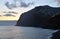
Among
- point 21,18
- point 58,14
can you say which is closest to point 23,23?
point 21,18

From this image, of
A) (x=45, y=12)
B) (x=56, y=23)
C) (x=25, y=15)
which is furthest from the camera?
(x=25, y=15)

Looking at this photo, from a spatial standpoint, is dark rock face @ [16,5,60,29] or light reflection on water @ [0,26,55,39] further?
dark rock face @ [16,5,60,29]

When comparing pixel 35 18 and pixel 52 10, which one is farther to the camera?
pixel 35 18

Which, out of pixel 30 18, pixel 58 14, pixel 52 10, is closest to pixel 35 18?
pixel 30 18

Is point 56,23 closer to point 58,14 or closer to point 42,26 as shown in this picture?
point 58,14

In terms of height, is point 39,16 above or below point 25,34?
below

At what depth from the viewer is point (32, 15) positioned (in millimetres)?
143375

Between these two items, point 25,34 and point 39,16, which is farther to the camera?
point 39,16

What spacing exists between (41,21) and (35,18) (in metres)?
8.86

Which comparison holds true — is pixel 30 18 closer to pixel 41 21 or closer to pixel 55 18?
pixel 41 21

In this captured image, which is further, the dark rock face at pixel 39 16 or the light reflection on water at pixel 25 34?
the dark rock face at pixel 39 16

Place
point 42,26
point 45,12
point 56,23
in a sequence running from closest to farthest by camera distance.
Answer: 1. point 56,23
2. point 42,26
3. point 45,12

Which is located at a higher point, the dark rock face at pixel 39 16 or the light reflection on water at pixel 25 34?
the light reflection on water at pixel 25 34

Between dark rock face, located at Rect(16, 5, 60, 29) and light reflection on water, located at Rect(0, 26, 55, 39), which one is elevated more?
light reflection on water, located at Rect(0, 26, 55, 39)
